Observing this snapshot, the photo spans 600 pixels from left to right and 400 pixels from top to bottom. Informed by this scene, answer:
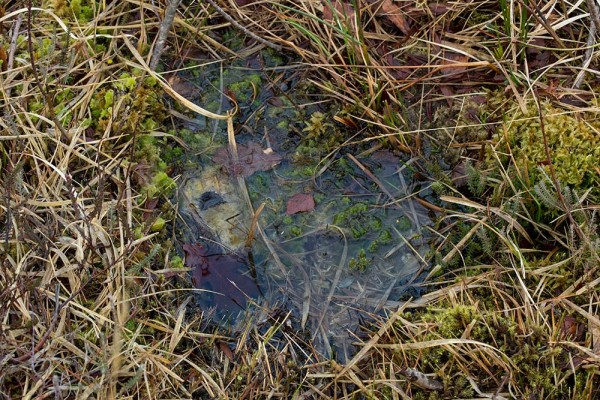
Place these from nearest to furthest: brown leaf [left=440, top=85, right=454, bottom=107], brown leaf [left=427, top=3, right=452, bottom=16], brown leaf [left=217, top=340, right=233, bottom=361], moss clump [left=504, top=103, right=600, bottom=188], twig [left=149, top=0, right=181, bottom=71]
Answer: brown leaf [left=217, top=340, right=233, bottom=361] < moss clump [left=504, top=103, right=600, bottom=188] < twig [left=149, top=0, right=181, bottom=71] < brown leaf [left=440, top=85, right=454, bottom=107] < brown leaf [left=427, top=3, right=452, bottom=16]

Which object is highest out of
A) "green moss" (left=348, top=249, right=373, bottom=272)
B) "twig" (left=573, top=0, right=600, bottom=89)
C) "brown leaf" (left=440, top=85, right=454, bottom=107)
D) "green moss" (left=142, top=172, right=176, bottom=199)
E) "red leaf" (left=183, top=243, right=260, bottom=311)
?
"twig" (left=573, top=0, right=600, bottom=89)

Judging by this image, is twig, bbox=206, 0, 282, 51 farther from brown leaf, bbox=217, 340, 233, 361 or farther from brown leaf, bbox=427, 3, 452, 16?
brown leaf, bbox=217, 340, 233, 361

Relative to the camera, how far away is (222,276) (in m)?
3.04

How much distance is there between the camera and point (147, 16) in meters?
3.66

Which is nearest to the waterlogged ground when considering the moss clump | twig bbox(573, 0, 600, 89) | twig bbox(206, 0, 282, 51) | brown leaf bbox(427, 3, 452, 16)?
twig bbox(206, 0, 282, 51)

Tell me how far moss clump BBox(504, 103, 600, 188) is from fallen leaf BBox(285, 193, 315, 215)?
3.11ft

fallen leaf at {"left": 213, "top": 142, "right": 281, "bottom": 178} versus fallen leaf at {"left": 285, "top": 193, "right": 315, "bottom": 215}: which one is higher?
fallen leaf at {"left": 213, "top": 142, "right": 281, "bottom": 178}

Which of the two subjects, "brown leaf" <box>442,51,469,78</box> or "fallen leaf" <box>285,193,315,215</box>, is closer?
"fallen leaf" <box>285,193,315,215</box>

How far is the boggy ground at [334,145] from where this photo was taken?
272cm

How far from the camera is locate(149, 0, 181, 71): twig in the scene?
326cm

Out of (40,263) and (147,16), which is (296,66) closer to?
(147,16)

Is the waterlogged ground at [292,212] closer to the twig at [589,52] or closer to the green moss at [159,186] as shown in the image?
the green moss at [159,186]

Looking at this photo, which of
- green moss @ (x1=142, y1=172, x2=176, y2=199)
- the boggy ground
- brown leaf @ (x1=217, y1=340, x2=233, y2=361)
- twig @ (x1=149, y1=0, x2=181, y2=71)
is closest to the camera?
the boggy ground

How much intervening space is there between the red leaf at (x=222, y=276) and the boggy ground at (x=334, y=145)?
0.26 feet
